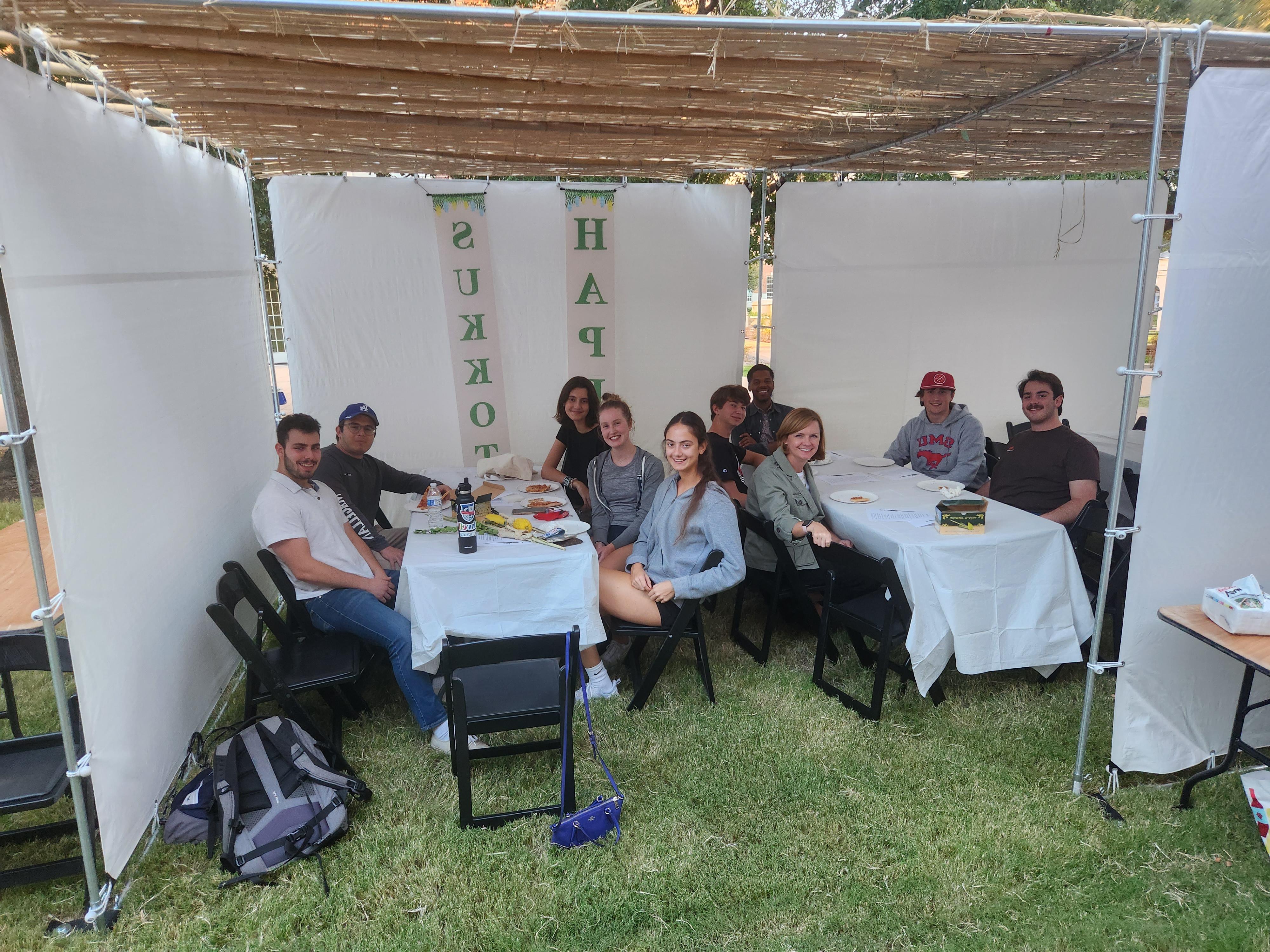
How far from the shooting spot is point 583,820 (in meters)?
2.60

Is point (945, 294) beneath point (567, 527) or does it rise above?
above

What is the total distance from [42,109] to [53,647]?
1467mm

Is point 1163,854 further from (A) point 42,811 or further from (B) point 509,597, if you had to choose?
(A) point 42,811

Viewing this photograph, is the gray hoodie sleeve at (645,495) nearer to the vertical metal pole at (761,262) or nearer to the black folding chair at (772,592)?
the black folding chair at (772,592)

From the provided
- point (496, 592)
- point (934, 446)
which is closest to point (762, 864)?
point (496, 592)

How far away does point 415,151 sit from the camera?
4.86 m

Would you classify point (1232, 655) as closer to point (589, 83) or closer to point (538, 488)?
point (589, 83)

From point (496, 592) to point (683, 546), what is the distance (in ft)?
2.73

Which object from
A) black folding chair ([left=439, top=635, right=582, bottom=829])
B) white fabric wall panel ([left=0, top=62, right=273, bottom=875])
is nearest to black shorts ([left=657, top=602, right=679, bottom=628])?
black folding chair ([left=439, top=635, right=582, bottom=829])

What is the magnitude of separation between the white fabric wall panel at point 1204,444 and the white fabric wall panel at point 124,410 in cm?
319

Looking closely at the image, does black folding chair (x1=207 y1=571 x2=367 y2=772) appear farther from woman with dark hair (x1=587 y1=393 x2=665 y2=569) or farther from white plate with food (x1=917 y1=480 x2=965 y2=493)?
white plate with food (x1=917 y1=480 x2=965 y2=493)

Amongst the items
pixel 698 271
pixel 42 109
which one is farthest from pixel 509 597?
pixel 698 271

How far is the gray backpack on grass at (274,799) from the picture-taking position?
251 cm

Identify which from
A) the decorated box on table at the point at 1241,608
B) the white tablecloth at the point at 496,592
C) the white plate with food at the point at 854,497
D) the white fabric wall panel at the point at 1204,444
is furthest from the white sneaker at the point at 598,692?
the decorated box on table at the point at 1241,608
